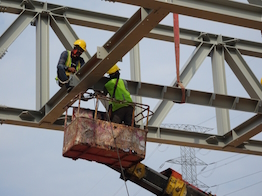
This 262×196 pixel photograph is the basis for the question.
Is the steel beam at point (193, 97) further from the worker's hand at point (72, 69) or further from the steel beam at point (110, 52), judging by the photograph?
the steel beam at point (110, 52)

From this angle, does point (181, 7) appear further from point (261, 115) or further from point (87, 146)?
point (261, 115)

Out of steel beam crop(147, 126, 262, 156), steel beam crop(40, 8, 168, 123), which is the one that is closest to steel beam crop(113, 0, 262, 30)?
steel beam crop(40, 8, 168, 123)

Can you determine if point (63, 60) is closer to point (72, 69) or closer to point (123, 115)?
point (72, 69)

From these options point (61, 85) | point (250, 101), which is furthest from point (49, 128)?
point (250, 101)

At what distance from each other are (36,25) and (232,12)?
5249 mm

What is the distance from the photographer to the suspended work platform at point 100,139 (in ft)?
35.8

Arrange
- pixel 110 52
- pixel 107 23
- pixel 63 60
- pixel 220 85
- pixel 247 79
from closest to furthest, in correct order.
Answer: pixel 110 52
pixel 63 60
pixel 107 23
pixel 247 79
pixel 220 85

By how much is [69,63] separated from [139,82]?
152 cm

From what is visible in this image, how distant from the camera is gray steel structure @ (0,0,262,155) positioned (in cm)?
1075

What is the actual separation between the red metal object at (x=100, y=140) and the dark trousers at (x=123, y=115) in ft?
0.89

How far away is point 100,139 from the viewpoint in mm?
11055

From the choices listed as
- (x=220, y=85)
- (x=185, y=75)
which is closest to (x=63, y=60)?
(x=185, y=75)

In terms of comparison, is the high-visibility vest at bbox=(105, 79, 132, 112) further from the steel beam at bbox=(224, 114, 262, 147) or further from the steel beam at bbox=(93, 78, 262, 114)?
the steel beam at bbox=(224, 114, 262, 147)

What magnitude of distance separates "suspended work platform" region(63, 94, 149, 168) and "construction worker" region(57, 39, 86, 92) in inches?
27.0
